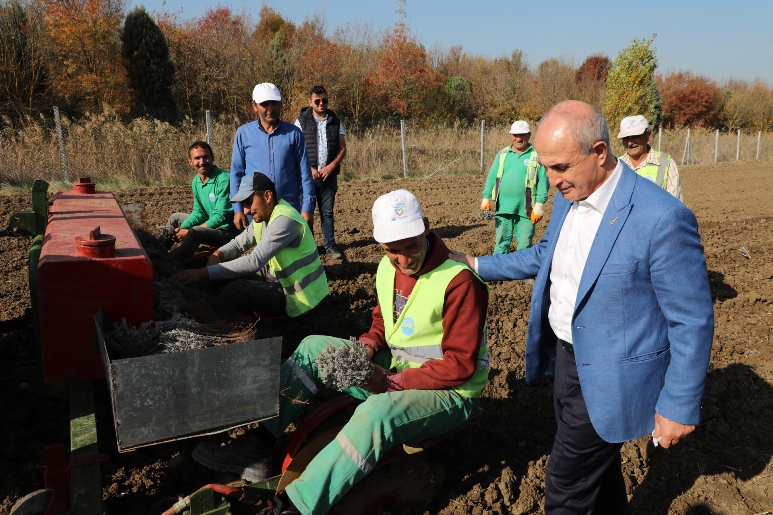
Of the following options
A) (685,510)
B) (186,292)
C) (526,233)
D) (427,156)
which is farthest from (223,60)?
(685,510)

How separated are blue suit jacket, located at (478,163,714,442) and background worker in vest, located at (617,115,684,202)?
2.81m

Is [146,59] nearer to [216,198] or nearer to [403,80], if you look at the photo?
[403,80]

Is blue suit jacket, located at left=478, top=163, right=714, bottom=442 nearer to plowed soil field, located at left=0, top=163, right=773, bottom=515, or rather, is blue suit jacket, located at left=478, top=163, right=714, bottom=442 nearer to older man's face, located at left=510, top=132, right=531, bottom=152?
plowed soil field, located at left=0, top=163, right=773, bottom=515

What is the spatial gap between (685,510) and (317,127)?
5597mm

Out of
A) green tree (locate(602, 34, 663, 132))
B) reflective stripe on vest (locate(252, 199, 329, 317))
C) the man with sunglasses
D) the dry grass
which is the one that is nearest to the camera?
reflective stripe on vest (locate(252, 199, 329, 317))

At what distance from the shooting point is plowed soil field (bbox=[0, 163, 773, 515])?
10.7ft

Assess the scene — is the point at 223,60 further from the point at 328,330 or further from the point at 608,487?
the point at 608,487

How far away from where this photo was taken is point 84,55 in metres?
19.5

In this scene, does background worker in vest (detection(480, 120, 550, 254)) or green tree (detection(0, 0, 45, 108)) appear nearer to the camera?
background worker in vest (detection(480, 120, 550, 254))

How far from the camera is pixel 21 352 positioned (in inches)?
183

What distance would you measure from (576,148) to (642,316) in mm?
669

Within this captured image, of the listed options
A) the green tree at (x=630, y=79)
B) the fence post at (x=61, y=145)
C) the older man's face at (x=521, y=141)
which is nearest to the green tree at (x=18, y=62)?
the fence post at (x=61, y=145)

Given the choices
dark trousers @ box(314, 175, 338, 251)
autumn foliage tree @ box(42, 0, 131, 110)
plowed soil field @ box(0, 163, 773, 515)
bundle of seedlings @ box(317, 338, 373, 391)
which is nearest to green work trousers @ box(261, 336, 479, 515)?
bundle of seedlings @ box(317, 338, 373, 391)

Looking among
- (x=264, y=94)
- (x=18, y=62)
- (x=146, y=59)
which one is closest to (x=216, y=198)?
(x=264, y=94)
